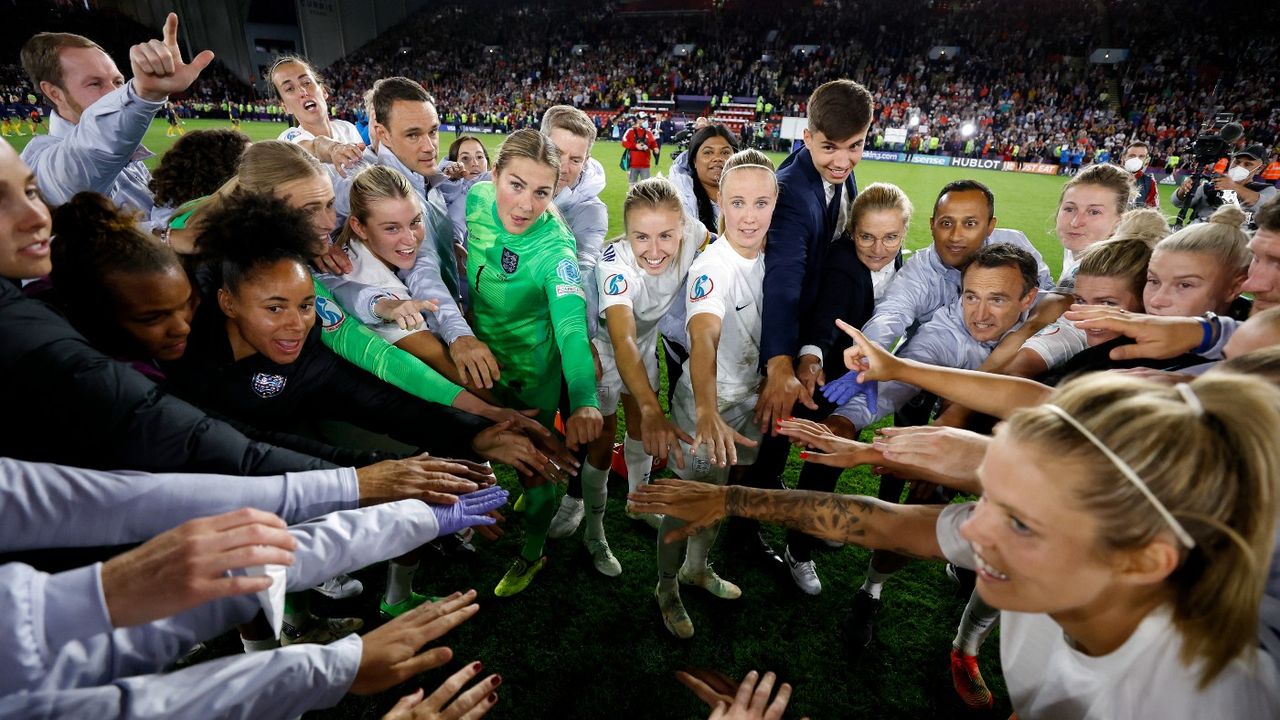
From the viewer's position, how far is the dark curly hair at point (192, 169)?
118 inches

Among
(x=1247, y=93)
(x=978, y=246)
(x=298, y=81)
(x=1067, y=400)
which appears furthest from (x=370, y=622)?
(x=1247, y=93)

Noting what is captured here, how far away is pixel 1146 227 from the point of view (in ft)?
8.83

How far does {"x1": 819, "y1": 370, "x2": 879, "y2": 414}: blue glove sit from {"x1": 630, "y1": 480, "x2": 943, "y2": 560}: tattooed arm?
0.59 m

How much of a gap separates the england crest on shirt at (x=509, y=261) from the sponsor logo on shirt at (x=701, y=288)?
914 millimetres

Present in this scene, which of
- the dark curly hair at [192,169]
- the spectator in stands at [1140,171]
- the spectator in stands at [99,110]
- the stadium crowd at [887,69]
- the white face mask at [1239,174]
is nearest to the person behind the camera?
the spectator in stands at [99,110]

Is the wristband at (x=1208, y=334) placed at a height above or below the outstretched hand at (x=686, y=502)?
above

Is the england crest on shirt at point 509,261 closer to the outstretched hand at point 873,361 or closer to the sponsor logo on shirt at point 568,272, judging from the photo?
the sponsor logo on shirt at point 568,272

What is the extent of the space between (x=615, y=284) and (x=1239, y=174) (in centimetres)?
903

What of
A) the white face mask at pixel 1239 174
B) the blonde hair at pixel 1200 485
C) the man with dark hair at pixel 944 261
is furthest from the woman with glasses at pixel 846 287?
the white face mask at pixel 1239 174

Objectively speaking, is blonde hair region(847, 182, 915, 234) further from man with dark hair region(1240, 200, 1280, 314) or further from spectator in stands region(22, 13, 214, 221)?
spectator in stands region(22, 13, 214, 221)

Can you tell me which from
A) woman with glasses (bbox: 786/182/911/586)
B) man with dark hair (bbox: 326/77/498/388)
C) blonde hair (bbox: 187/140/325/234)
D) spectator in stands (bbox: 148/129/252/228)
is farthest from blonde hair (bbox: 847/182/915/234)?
spectator in stands (bbox: 148/129/252/228)

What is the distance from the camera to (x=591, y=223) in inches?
156

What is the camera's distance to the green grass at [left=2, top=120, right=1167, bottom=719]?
2447 millimetres

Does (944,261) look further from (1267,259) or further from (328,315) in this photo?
(328,315)
